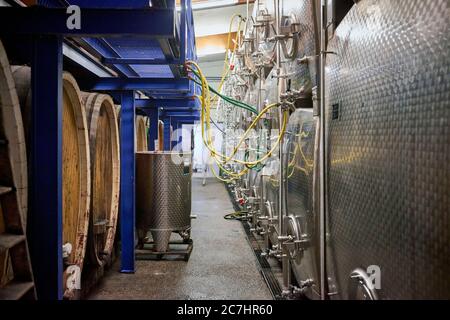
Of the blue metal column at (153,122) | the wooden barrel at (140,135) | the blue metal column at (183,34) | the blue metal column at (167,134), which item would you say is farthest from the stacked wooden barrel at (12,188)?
the blue metal column at (167,134)

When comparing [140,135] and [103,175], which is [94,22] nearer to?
[103,175]

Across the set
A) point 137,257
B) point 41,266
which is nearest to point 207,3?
point 137,257

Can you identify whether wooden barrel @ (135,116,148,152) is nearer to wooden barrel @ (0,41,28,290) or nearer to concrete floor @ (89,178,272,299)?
concrete floor @ (89,178,272,299)

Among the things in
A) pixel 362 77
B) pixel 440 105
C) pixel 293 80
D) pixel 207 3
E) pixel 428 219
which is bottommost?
pixel 428 219

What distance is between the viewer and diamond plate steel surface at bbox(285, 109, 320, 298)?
1.83 meters

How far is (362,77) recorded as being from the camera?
134cm

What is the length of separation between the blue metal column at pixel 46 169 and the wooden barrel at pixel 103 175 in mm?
942

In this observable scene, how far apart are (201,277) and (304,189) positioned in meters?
1.79

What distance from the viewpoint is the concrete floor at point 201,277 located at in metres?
3.01

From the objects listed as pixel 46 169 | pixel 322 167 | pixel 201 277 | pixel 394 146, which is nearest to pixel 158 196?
pixel 201 277

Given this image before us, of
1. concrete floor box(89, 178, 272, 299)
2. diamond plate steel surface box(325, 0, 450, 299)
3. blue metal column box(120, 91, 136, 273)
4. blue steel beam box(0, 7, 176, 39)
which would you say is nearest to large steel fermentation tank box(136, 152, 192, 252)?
concrete floor box(89, 178, 272, 299)

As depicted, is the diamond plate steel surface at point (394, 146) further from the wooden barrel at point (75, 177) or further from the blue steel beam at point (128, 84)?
the blue steel beam at point (128, 84)

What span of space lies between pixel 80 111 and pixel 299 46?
144cm
